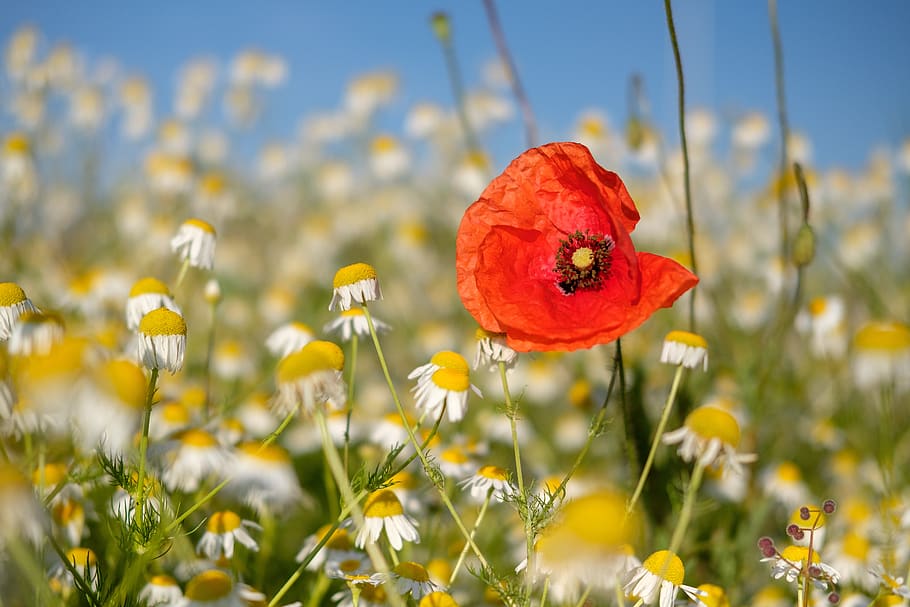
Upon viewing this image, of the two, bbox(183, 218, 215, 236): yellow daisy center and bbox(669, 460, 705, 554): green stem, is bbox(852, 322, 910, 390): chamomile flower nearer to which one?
bbox(669, 460, 705, 554): green stem

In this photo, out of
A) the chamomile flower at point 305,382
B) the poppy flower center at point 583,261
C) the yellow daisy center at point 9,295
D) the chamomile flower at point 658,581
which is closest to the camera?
the chamomile flower at point 305,382

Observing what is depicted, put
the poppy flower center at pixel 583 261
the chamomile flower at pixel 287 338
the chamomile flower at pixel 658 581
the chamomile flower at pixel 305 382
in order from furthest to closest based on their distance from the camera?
the chamomile flower at pixel 287 338 < the poppy flower center at pixel 583 261 < the chamomile flower at pixel 658 581 < the chamomile flower at pixel 305 382

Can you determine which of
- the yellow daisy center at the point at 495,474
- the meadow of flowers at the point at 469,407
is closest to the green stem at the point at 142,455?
the meadow of flowers at the point at 469,407

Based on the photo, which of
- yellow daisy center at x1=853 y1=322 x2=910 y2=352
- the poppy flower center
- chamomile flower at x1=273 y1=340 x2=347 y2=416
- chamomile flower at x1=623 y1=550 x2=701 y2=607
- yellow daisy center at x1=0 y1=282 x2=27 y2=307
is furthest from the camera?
yellow daisy center at x1=853 y1=322 x2=910 y2=352

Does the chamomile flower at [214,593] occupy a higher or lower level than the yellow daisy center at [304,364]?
lower

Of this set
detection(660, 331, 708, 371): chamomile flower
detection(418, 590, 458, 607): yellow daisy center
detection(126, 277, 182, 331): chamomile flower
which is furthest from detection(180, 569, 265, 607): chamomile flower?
detection(660, 331, 708, 371): chamomile flower

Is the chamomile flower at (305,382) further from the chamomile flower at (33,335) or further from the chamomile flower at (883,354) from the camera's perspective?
the chamomile flower at (883,354)

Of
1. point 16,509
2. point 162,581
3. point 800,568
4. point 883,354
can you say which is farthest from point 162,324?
point 883,354

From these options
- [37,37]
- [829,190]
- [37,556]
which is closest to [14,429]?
[37,556]
